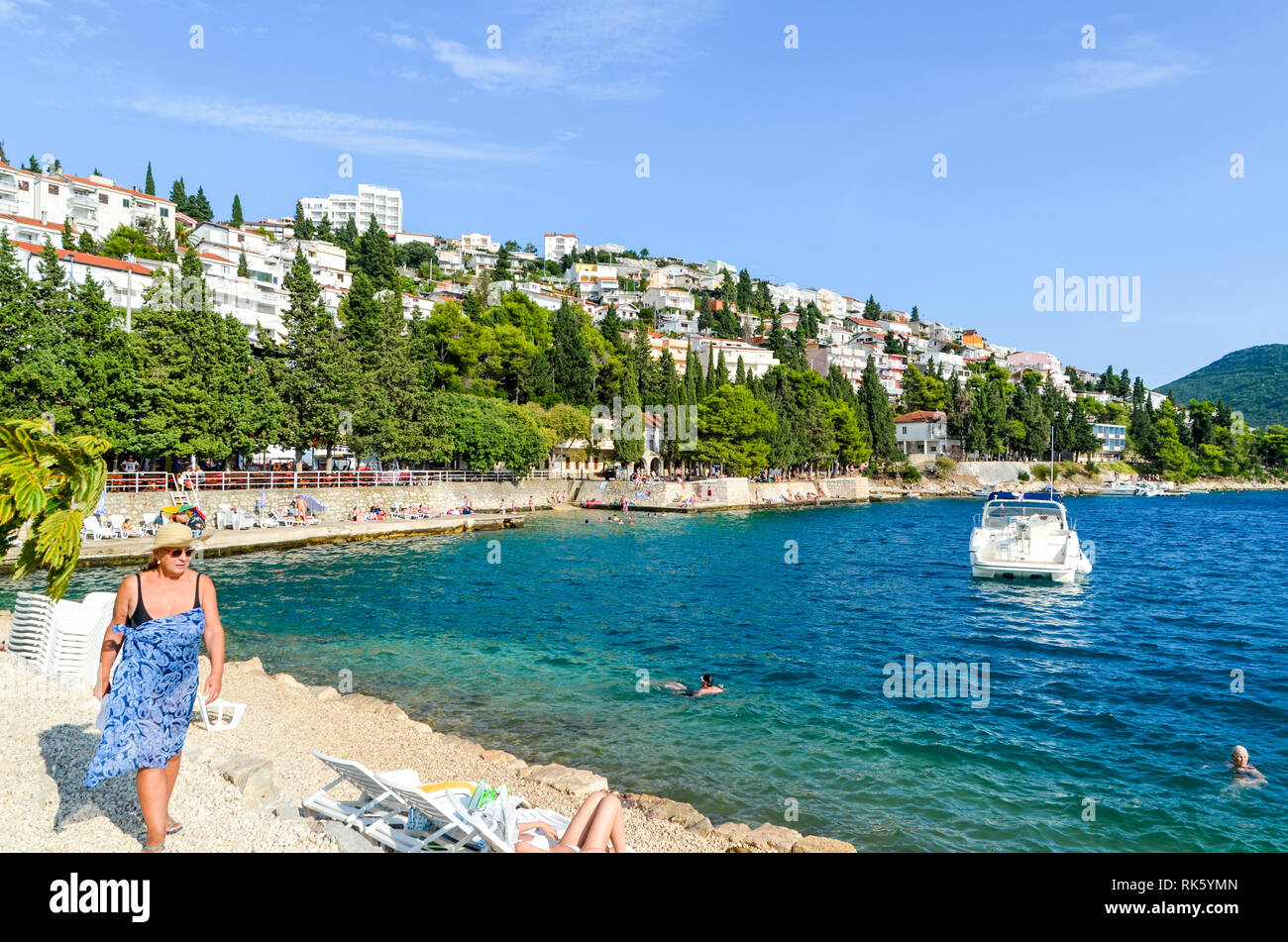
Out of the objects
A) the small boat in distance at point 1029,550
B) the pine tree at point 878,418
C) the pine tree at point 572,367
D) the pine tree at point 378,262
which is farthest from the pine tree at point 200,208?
the small boat in distance at point 1029,550

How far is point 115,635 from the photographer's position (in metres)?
5.33

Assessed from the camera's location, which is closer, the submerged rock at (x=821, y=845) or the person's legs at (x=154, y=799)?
the person's legs at (x=154, y=799)

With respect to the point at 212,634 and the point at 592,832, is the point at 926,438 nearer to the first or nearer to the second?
the point at 592,832

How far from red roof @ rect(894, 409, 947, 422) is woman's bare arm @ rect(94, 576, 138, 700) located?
121370 mm

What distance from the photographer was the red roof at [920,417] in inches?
4710

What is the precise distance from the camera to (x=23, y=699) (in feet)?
32.5

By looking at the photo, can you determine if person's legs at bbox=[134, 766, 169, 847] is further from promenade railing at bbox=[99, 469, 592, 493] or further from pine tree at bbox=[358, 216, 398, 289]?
pine tree at bbox=[358, 216, 398, 289]

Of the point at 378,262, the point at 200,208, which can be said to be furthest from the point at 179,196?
the point at 378,262

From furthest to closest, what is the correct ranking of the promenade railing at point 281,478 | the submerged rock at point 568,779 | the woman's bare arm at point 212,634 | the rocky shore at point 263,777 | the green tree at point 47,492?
the promenade railing at point 281,478, the submerged rock at point 568,779, the green tree at point 47,492, the rocky shore at point 263,777, the woman's bare arm at point 212,634

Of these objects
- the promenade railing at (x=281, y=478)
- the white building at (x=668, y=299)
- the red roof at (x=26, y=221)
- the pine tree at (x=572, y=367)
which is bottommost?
the promenade railing at (x=281, y=478)

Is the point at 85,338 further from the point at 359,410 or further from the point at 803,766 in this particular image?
the point at 803,766

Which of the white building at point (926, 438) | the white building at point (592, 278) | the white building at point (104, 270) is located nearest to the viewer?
the white building at point (104, 270)

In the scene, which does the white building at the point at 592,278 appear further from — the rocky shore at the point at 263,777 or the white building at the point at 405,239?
the rocky shore at the point at 263,777
